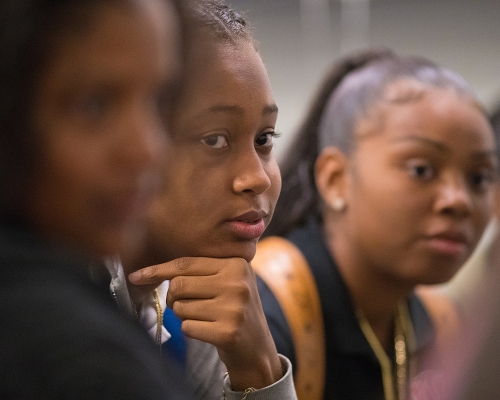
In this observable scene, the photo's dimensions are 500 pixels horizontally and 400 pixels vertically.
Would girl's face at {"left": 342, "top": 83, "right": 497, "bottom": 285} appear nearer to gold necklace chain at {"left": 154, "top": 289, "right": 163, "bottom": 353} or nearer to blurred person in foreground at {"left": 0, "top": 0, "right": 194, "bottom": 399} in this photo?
gold necklace chain at {"left": 154, "top": 289, "right": 163, "bottom": 353}

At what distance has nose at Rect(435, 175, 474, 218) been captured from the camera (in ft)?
2.62

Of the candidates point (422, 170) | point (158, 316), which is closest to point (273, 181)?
point (158, 316)

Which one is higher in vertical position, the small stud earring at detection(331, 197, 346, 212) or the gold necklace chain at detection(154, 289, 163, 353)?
the gold necklace chain at detection(154, 289, 163, 353)

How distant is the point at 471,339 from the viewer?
1.40 ft

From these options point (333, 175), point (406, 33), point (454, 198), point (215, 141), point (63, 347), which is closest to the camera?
point (63, 347)

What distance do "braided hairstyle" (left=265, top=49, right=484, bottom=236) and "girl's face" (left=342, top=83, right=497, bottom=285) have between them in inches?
0.9

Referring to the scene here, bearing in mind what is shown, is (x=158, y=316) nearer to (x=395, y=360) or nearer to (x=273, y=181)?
(x=273, y=181)

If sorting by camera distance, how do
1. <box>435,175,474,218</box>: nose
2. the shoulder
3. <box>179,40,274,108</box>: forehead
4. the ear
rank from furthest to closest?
the ear → <box>435,175,474,218</box>: nose → <box>179,40,274,108</box>: forehead → the shoulder

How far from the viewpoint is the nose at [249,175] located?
47 centimetres

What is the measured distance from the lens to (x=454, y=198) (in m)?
0.80

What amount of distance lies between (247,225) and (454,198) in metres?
0.40

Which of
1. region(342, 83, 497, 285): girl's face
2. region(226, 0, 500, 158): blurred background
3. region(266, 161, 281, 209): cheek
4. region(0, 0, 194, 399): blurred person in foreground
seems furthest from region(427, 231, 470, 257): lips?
region(226, 0, 500, 158): blurred background

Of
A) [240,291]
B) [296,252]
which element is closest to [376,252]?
[296,252]

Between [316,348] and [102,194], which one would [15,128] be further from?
[316,348]
